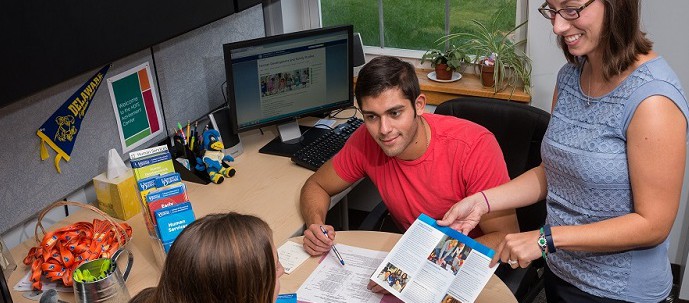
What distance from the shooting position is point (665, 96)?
1312 millimetres

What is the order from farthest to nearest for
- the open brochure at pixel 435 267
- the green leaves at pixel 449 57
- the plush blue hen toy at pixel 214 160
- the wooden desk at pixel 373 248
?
the green leaves at pixel 449 57, the plush blue hen toy at pixel 214 160, the wooden desk at pixel 373 248, the open brochure at pixel 435 267

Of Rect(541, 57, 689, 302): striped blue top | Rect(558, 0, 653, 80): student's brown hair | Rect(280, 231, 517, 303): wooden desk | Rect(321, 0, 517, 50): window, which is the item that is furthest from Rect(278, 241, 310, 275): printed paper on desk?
Rect(321, 0, 517, 50): window

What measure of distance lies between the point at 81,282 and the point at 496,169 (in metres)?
1.10

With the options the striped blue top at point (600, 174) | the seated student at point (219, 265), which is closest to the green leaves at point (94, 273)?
the seated student at point (219, 265)

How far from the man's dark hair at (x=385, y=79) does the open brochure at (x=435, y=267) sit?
1.41 feet

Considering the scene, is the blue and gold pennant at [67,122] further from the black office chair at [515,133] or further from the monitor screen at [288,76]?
the black office chair at [515,133]

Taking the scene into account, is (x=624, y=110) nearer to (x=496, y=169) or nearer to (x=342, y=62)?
(x=496, y=169)

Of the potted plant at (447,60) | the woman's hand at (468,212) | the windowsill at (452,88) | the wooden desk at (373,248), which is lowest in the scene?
the wooden desk at (373,248)

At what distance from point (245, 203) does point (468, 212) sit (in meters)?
0.72

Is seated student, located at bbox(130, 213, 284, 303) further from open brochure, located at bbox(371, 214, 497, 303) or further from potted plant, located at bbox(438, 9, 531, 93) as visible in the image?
potted plant, located at bbox(438, 9, 531, 93)

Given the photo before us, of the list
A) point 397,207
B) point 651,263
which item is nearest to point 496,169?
point 397,207

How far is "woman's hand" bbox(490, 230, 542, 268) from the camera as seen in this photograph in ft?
4.64

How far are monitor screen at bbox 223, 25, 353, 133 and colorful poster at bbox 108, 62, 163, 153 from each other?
0.85 feet

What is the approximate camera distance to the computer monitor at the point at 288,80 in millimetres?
2279
